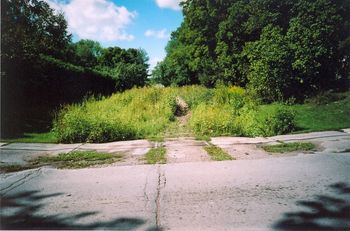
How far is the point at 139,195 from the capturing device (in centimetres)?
469

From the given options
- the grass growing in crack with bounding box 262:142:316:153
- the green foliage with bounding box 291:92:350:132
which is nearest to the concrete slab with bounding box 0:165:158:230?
the grass growing in crack with bounding box 262:142:316:153

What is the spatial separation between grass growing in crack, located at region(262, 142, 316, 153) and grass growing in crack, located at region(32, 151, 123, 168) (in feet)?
11.6

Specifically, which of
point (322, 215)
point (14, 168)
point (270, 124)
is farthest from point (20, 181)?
point (270, 124)

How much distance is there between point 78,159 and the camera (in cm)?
709

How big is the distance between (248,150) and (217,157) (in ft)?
3.48

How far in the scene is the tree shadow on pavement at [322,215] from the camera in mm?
3555

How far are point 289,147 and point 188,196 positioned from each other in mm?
3861

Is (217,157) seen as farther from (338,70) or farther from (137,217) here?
(338,70)

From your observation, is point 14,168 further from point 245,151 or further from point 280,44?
point 280,44

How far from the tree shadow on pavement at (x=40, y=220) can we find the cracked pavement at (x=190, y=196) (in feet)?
0.04

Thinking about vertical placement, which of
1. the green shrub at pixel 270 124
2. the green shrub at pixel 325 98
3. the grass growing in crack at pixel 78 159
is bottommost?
the grass growing in crack at pixel 78 159

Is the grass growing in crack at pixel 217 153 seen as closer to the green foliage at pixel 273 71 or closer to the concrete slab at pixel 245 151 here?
the concrete slab at pixel 245 151

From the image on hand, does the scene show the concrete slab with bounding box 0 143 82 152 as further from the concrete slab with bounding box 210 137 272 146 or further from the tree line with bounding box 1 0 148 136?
the concrete slab with bounding box 210 137 272 146

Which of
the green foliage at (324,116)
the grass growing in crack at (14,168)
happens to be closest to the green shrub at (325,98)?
the green foliage at (324,116)
